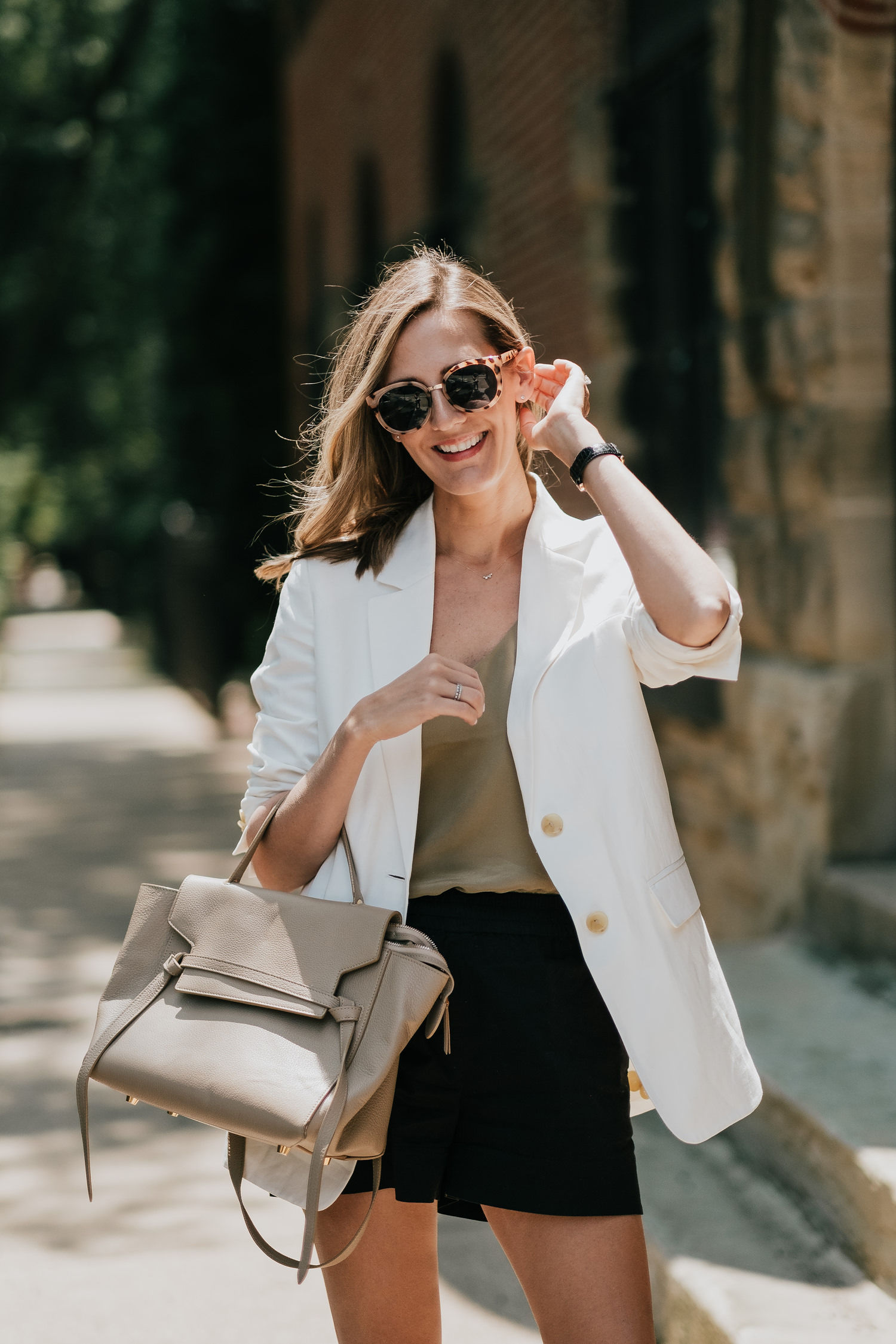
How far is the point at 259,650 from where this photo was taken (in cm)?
1520

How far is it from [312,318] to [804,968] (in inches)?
438

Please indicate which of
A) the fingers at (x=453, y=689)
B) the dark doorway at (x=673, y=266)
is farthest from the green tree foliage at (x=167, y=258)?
the fingers at (x=453, y=689)

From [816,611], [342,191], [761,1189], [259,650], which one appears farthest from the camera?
[259,650]

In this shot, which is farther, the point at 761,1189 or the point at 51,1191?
the point at 51,1191

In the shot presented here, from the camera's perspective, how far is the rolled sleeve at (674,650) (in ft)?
6.69

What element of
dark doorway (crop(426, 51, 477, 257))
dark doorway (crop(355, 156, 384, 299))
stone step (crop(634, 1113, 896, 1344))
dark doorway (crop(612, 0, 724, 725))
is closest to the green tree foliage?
dark doorway (crop(355, 156, 384, 299))

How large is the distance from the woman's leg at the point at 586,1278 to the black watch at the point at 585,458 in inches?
42.6

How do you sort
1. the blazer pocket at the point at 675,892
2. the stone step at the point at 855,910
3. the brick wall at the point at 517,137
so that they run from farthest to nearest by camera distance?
the brick wall at the point at 517,137 < the stone step at the point at 855,910 < the blazer pocket at the point at 675,892

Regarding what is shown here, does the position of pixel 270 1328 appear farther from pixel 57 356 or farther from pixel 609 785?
pixel 57 356

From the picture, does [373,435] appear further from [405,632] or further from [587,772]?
[587,772]

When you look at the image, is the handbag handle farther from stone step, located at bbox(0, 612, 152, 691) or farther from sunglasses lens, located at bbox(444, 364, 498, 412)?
stone step, located at bbox(0, 612, 152, 691)

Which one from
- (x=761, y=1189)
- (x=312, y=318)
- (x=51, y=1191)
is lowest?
(x=51, y=1191)

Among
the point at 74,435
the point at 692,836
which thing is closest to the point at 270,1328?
the point at 692,836

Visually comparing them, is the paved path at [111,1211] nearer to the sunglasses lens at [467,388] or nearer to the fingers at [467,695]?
the fingers at [467,695]
